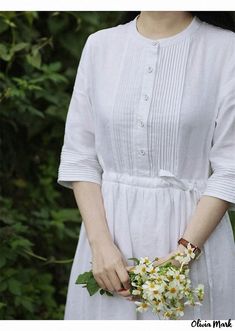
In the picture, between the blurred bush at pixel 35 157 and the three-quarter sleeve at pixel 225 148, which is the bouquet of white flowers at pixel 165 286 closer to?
the three-quarter sleeve at pixel 225 148

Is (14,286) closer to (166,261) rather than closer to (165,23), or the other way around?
(166,261)

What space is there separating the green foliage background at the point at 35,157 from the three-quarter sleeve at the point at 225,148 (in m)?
1.04

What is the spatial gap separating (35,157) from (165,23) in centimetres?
138

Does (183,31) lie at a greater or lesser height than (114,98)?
greater

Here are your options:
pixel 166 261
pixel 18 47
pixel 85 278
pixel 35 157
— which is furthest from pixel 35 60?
pixel 166 261

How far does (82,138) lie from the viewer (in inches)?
79.9

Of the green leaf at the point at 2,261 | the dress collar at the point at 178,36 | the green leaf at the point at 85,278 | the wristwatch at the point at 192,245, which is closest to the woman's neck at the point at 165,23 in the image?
the dress collar at the point at 178,36

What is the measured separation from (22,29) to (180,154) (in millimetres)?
1338

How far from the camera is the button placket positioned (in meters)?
1.88

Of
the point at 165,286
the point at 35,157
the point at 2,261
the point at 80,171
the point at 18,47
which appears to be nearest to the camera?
the point at 165,286

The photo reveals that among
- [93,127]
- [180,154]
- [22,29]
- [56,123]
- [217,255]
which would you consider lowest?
[217,255]

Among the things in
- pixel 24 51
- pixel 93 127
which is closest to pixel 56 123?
pixel 24 51

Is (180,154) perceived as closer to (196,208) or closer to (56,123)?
(196,208)

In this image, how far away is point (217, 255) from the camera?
6.32 ft
